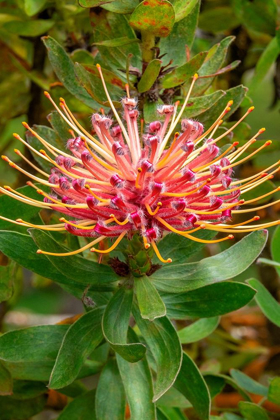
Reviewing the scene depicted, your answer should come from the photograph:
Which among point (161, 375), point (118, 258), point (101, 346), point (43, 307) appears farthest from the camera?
point (43, 307)

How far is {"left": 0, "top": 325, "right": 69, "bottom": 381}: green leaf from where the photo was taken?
2.72 ft

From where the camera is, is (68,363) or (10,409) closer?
(68,363)

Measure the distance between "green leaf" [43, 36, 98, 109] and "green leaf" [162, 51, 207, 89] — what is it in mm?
121

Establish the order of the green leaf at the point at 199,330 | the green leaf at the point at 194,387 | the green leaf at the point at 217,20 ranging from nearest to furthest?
the green leaf at the point at 194,387 → the green leaf at the point at 199,330 → the green leaf at the point at 217,20

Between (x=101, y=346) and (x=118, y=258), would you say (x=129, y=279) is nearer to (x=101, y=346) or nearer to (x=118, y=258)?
(x=118, y=258)

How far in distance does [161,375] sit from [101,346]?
240mm

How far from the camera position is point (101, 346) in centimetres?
98

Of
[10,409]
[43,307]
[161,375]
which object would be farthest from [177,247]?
[43,307]

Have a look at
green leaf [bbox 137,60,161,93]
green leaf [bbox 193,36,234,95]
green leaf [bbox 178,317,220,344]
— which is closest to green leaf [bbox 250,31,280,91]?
green leaf [bbox 193,36,234,95]

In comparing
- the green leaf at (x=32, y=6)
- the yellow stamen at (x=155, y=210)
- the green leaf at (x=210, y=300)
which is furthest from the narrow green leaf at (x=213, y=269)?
the green leaf at (x=32, y=6)

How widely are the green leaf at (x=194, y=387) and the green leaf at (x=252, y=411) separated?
15 centimetres

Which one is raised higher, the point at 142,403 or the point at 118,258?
the point at 118,258

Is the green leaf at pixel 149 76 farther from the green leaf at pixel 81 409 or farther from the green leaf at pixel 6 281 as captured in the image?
the green leaf at pixel 81 409

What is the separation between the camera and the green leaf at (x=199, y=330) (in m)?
1.05
